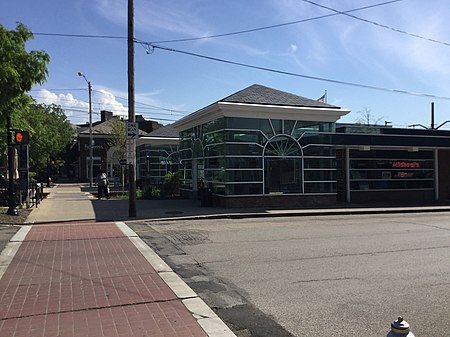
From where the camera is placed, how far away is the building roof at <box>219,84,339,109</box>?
19578 mm

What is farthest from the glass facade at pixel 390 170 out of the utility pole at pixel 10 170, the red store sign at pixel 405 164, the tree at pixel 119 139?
the tree at pixel 119 139

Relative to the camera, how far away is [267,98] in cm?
2041

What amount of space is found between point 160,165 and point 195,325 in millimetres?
29899

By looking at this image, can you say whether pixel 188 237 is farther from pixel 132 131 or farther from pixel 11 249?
pixel 132 131

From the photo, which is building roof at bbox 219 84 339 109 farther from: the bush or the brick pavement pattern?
the brick pavement pattern

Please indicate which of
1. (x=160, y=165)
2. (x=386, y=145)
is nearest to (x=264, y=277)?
(x=386, y=145)

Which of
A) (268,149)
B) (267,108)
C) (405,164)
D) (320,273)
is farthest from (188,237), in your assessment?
(405,164)

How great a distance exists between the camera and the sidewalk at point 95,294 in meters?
4.80

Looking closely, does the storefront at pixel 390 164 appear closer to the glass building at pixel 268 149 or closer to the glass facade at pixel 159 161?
the glass building at pixel 268 149

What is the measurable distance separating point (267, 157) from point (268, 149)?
0.37 metres

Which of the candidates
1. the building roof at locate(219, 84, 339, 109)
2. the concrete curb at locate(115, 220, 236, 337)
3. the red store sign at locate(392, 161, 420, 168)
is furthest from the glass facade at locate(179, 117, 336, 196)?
the concrete curb at locate(115, 220, 236, 337)

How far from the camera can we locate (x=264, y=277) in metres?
7.13

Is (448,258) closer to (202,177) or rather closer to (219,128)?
(219,128)

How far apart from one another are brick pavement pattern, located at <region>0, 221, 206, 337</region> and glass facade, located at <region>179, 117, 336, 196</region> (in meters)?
9.92
